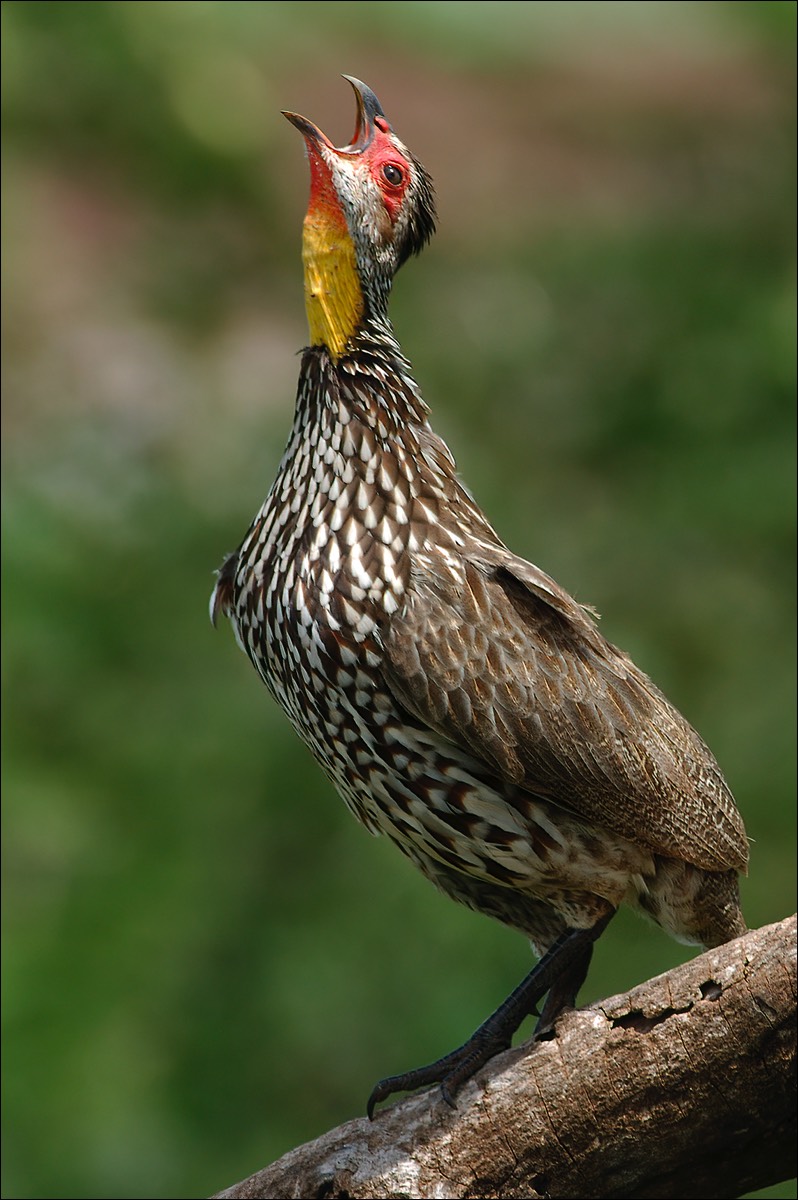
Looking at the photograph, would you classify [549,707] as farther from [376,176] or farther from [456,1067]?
[376,176]

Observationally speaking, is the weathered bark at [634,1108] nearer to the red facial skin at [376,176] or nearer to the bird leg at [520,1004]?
the bird leg at [520,1004]

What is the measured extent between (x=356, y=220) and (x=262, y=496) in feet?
14.6

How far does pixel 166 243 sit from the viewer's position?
11.4 m

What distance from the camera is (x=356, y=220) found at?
4.61 meters

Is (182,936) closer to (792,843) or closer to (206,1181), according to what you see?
(206,1181)

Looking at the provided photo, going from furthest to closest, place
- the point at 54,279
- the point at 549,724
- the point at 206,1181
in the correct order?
the point at 54,279, the point at 206,1181, the point at 549,724

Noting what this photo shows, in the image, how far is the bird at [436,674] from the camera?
14.3 feet

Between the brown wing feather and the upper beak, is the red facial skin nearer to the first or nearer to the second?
the upper beak

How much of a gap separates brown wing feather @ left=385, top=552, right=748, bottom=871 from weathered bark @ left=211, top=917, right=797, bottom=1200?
23.9 inches

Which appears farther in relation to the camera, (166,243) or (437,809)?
(166,243)

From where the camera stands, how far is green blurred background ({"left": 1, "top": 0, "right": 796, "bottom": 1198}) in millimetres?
7766

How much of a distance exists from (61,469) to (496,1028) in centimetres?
597

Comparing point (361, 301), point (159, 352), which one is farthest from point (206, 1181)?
point (159, 352)

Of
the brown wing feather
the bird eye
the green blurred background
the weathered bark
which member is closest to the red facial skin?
the bird eye
